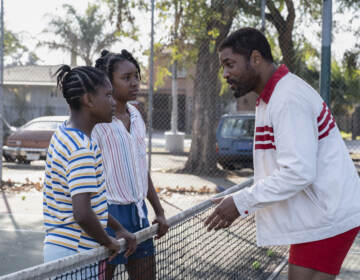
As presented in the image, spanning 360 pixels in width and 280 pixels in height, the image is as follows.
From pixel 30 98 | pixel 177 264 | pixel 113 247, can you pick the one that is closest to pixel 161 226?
pixel 113 247

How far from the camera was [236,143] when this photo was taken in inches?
621

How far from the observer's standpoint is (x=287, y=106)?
2.40 m

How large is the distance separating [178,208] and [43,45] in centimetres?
2969

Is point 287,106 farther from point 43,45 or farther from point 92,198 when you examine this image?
point 43,45

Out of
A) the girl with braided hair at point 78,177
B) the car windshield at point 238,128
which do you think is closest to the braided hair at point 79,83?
the girl with braided hair at point 78,177

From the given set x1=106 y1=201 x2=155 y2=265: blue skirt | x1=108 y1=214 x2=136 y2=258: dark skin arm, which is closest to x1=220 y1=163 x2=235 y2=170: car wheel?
x1=106 y1=201 x2=155 y2=265: blue skirt

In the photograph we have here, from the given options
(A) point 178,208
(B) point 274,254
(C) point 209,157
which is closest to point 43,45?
(C) point 209,157

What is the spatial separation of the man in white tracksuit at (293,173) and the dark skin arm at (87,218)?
1.84 feet

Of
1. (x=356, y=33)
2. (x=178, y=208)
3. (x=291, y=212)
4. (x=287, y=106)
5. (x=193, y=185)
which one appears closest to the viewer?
(x=287, y=106)

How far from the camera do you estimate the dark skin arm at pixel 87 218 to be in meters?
2.37

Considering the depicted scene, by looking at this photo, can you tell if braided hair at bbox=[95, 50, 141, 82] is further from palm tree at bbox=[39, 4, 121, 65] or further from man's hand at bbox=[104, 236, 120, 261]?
palm tree at bbox=[39, 4, 121, 65]

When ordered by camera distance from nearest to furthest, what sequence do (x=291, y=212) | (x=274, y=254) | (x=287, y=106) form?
(x=287, y=106) → (x=291, y=212) → (x=274, y=254)

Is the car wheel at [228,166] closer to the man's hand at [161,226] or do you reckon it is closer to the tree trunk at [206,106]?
the tree trunk at [206,106]

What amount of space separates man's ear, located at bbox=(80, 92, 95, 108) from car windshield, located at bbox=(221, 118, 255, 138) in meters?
13.5
